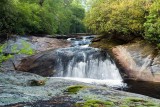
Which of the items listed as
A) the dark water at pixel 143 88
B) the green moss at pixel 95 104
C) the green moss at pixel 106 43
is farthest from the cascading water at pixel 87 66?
the green moss at pixel 95 104

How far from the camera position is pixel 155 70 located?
20.3 meters

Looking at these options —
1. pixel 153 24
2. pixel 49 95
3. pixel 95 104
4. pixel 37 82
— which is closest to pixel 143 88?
pixel 153 24

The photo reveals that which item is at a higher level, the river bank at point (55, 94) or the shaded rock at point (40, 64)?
the shaded rock at point (40, 64)

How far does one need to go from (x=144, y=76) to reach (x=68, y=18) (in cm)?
3103

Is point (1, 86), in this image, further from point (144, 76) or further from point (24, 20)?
point (24, 20)

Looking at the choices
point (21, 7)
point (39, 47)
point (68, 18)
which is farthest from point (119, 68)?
point (68, 18)

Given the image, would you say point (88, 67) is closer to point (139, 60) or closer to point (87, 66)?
point (87, 66)

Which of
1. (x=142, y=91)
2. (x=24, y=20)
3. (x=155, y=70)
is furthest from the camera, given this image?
(x=24, y=20)

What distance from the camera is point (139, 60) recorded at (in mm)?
21312

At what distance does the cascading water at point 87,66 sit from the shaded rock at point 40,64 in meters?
0.46

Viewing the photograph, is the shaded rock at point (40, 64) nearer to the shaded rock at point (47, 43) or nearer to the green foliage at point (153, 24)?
the shaded rock at point (47, 43)

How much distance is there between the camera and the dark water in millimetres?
17000

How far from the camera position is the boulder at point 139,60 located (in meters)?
20.4

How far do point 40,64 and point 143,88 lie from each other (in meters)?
7.88
